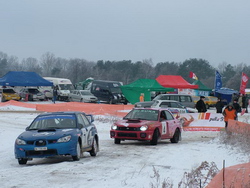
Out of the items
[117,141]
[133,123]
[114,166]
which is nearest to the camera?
[114,166]

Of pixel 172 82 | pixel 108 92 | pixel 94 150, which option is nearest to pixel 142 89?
pixel 172 82

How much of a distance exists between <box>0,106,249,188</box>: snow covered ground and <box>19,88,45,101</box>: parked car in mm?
37552

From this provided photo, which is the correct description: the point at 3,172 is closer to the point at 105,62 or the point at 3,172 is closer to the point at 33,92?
the point at 33,92

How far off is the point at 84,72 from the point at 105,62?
16234 millimetres

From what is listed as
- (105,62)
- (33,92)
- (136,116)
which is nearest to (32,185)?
(136,116)

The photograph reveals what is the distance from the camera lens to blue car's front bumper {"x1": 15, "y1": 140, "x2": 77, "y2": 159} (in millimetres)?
12797

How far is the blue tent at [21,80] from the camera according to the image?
1972 inches

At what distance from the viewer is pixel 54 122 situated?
564 inches

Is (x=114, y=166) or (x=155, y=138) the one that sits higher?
(x=114, y=166)

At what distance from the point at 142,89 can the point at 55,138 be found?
33.8 m

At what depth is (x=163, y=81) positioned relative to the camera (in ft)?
165

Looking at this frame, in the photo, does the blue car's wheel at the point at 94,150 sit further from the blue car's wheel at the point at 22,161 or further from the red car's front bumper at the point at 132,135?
the red car's front bumper at the point at 132,135

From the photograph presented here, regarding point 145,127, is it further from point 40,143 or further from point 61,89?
point 61,89

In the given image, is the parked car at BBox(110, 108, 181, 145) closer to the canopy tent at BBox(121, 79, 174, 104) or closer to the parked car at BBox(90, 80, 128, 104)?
the canopy tent at BBox(121, 79, 174, 104)
